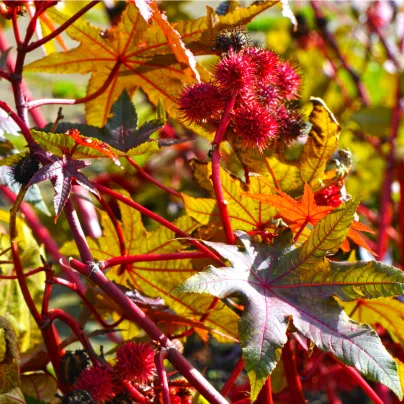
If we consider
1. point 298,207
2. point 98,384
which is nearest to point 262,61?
point 298,207

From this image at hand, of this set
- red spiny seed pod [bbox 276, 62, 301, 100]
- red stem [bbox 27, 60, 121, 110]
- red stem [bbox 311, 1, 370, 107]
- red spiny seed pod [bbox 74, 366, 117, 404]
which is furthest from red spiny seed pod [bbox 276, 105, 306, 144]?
red stem [bbox 311, 1, 370, 107]

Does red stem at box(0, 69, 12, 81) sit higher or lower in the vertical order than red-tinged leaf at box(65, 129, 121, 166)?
higher

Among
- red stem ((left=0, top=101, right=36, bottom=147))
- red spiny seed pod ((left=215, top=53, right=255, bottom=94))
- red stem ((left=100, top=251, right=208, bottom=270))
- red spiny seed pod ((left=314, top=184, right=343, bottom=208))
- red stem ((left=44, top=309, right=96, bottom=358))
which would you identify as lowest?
red stem ((left=44, top=309, right=96, bottom=358))

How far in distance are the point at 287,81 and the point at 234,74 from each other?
132mm

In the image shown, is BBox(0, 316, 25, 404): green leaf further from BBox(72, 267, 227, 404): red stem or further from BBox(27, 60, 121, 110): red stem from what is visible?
BBox(27, 60, 121, 110): red stem

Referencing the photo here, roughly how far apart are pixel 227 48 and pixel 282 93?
9 centimetres

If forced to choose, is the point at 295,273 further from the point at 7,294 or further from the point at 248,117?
the point at 7,294

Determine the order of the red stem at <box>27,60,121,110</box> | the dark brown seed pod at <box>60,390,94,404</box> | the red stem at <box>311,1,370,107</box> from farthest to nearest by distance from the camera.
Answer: the red stem at <box>311,1,370,107</box> → the red stem at <box>27,60,121,110</box> → the dark brown seed pod at <box>60,390,94,404</box>

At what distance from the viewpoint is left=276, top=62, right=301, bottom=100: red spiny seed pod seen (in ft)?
2.70

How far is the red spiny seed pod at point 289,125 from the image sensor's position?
84 centimetres

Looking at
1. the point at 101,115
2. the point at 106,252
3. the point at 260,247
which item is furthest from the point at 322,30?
the point at 260,247

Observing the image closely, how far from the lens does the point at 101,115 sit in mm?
1023

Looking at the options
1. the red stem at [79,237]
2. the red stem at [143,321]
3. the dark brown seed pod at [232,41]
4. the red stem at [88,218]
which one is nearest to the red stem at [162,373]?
the red stem at [143,321]

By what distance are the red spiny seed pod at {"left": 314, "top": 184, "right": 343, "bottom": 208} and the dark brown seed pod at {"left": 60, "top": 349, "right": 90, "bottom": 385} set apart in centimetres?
32
